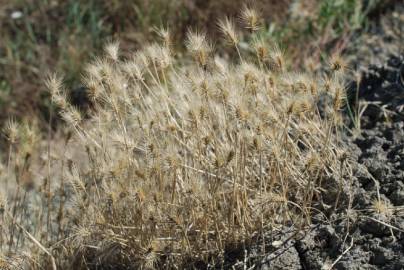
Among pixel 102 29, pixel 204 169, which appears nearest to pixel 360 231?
pixel 204 169

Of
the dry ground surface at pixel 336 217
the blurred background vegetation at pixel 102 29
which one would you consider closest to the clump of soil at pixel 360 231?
the dry ground surface at pixel 336 217

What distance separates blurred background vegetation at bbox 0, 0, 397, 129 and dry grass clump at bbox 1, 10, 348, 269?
2.45 m

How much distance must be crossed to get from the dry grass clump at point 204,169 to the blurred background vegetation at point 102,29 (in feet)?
8.05

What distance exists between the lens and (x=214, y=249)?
11.2ft

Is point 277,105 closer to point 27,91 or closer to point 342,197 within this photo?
point 342,197

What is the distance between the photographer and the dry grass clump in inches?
130

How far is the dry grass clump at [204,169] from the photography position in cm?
331

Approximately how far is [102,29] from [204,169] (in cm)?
339

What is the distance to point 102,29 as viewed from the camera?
656cm

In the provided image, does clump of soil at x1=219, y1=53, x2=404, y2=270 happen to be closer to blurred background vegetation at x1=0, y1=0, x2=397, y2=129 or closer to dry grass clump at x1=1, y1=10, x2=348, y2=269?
dry grass clump at x1=1, y1=10, x2=348, y2=269

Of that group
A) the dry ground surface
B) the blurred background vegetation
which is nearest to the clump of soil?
the dry ground surface

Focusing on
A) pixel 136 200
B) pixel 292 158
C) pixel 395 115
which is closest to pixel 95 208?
pixel 136 200

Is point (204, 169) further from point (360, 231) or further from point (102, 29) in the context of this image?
point (102, 29)

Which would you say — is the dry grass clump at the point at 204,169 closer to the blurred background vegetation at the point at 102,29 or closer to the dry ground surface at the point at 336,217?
the dry ground surface at the point at 336,217
